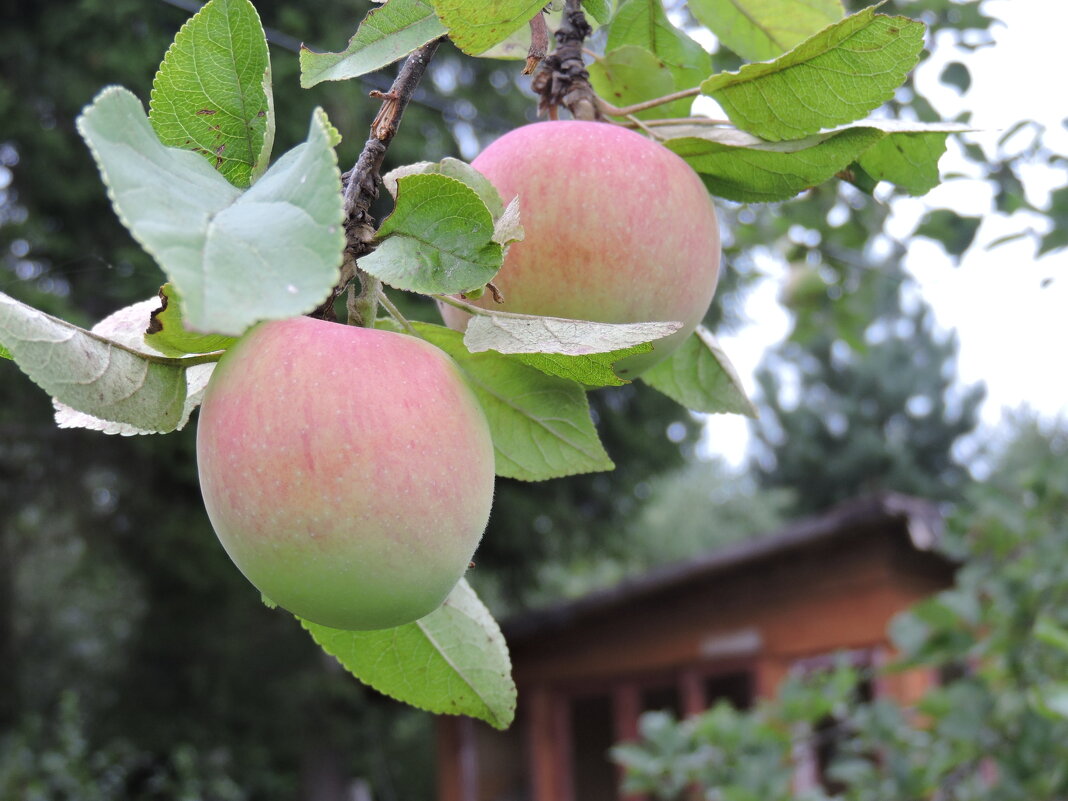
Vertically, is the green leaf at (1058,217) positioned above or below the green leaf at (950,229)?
above

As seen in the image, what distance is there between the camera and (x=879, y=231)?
6.22 feet

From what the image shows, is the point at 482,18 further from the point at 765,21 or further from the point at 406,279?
the point at 765,21

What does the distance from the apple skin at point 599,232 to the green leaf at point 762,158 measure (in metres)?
0.04

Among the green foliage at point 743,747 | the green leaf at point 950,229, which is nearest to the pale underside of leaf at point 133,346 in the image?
the green leaf at point 950,229

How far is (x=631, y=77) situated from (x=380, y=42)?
10.4 inches

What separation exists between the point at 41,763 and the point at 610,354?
5546 mm

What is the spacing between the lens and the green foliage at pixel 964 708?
5.78ft

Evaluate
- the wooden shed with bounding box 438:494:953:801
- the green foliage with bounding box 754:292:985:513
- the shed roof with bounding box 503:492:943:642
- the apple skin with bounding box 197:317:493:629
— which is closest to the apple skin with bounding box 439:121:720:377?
the apple skin with bounding box 197:317:493:629

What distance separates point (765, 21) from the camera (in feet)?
2.40

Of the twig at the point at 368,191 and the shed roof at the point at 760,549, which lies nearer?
the twig at the point at 368,191

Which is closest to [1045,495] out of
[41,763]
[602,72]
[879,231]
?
[879,231]

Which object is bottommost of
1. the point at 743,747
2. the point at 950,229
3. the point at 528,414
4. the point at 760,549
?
the point at 760,549

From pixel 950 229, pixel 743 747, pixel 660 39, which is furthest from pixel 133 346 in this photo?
pixel 743 747

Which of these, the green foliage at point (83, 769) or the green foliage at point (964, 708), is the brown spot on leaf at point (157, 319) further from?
the green foliage at point (83, 769)
